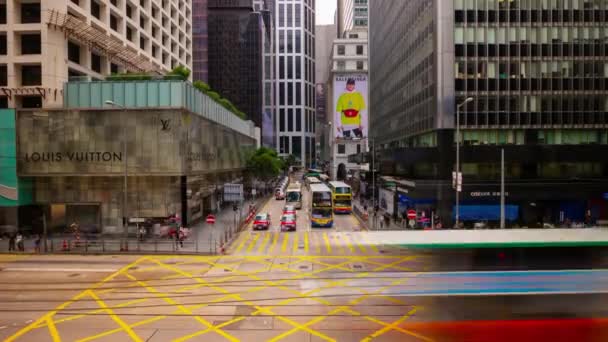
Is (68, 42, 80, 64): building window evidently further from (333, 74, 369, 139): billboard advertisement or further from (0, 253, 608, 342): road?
(333, 74, 369, 139): billboard advertisement

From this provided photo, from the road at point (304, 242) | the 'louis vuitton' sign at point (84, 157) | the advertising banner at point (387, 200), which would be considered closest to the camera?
the road at point (304, 242)

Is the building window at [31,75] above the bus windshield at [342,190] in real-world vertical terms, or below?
above

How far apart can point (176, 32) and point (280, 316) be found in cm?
5980

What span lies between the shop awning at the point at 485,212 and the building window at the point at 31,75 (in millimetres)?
36672

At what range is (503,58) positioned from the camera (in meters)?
38.0

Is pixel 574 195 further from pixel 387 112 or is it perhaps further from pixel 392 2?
pixel 392 2

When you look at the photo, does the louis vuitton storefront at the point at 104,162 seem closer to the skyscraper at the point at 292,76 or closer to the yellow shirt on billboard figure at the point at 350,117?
the yellow shirt on billboard figure at the point at 350,117

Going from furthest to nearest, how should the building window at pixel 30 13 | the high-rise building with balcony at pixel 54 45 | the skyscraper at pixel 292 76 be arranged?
the skyscraper at pixel 292 76
the building window at pixel 30 13
the high-rise building with balcony at pixel 54 45

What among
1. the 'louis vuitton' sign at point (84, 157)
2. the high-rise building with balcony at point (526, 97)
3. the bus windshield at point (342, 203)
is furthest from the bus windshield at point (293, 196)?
the 'louis vuitton' sign at point (84, 157)

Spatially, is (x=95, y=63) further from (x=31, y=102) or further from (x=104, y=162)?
(x=104, y=162)

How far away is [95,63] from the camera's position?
4262 centimetres

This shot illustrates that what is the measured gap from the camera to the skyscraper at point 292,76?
186250mm

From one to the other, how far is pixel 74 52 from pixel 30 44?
3.84 m

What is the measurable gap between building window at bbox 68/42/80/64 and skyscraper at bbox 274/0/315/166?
149406 millimetres
